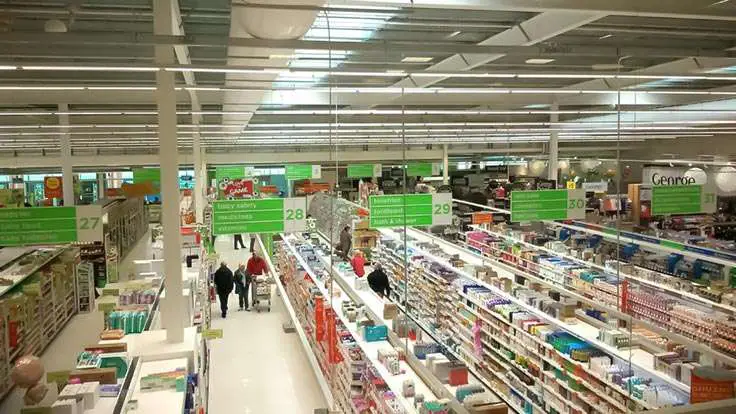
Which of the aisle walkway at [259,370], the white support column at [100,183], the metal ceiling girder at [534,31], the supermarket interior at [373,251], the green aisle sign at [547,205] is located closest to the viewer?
the supermarket interior at [373,251]

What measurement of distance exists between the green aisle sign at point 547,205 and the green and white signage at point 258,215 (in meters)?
Answer: 3.84

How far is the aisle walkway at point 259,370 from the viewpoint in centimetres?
1019

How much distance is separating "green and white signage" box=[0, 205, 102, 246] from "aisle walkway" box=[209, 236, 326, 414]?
12.2ft

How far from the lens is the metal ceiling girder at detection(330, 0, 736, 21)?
19.8 ft

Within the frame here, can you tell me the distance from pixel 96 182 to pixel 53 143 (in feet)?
45.8

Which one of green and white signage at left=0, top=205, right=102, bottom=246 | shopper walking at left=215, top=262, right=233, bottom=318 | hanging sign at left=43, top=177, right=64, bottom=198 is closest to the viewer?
green and white signage at left=0, top=205, right=102, bottom=246

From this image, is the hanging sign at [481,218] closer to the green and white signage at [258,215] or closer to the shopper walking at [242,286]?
the shopper walking at [242,286]

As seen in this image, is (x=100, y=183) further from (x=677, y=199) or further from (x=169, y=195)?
(x=677, y=199)

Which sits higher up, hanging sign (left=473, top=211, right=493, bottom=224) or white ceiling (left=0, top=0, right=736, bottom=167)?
white ceiling (left=0, top=0, right=736, bottom=167)

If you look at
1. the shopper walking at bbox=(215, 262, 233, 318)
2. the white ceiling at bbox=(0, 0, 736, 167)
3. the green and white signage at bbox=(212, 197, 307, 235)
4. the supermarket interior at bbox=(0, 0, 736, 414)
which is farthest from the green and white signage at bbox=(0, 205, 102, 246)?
the shopper walking at bbox=(215, 262, 233, 318)

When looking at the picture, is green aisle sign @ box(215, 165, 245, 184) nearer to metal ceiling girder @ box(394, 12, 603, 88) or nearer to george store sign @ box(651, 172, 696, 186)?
metal ceiling girder @ box(394, 12, 603, 88)

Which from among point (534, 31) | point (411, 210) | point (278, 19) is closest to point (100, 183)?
point (411, 210)

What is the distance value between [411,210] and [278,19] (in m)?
5.65

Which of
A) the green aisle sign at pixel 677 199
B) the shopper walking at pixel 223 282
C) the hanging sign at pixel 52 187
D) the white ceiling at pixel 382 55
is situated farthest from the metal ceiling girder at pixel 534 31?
the hanging sign at pixel 52 187
